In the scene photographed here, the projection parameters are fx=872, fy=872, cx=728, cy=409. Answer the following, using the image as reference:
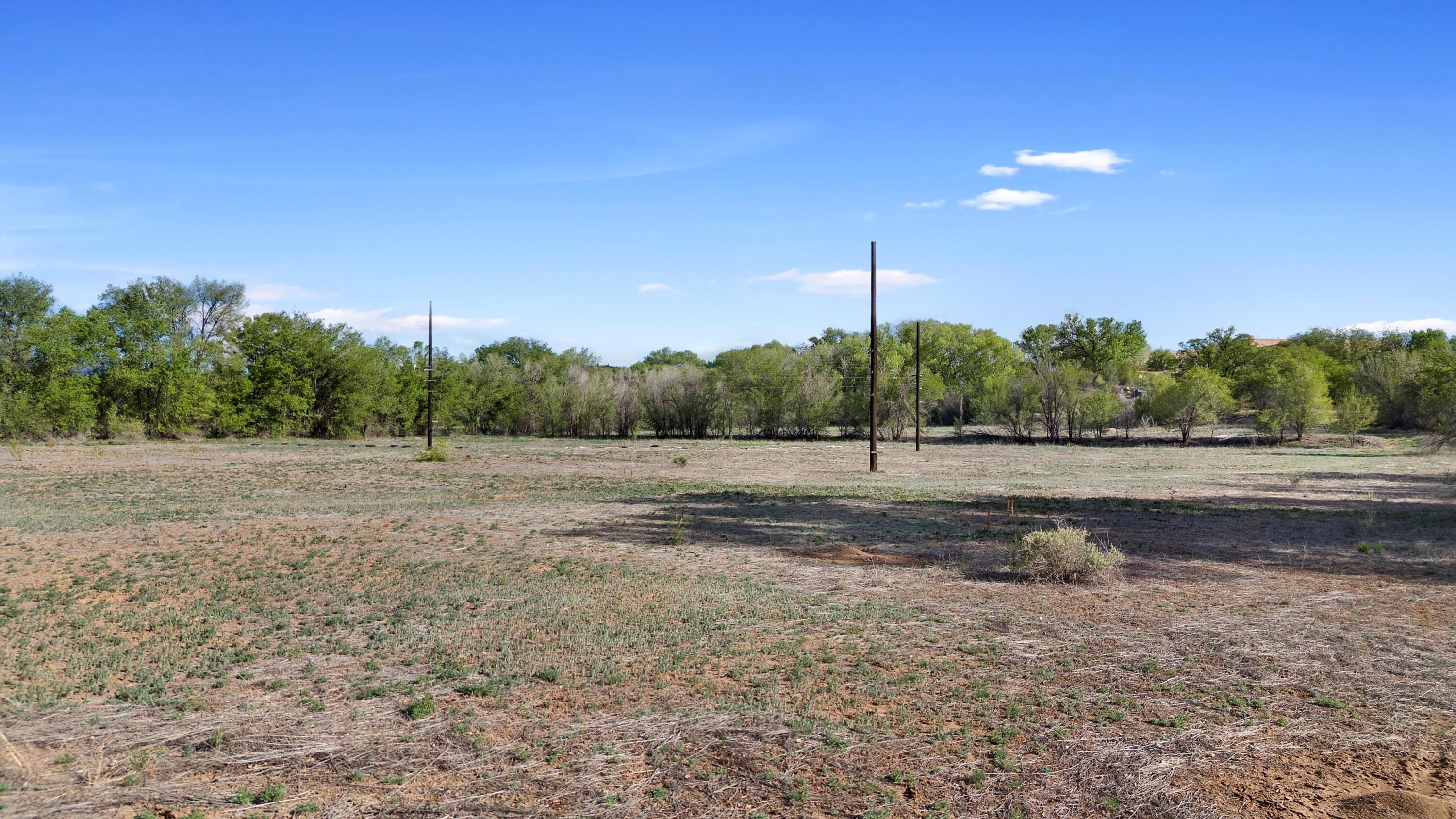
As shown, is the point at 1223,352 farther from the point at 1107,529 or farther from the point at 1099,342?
the point at 1107,529

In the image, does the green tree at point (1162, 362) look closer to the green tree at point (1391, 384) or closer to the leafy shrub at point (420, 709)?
the green tree at point (1391, 384)

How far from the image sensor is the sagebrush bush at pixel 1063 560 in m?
11.0

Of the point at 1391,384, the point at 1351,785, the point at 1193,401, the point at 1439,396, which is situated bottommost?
the point at 1351,785

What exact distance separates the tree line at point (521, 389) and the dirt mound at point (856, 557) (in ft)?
150

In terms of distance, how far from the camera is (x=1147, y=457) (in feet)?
140

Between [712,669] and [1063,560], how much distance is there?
18.8ft

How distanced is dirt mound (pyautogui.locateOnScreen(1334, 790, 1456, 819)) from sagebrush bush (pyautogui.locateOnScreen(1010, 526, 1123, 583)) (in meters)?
6.03

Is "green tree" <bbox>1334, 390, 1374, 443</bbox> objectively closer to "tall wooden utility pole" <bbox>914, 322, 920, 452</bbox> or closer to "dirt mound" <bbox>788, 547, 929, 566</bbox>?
"tall wooden utility pole" <bbox>914, 322, 920, 452</bbox>

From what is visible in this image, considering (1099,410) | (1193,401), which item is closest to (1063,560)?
(1193,401)

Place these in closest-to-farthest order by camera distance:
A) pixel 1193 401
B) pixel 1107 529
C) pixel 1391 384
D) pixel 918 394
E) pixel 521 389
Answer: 1. pixel 1107 529
2. pixel 918 394
3. pixel 1193 401
4. pixel 1391 384
5. pixel 521 389

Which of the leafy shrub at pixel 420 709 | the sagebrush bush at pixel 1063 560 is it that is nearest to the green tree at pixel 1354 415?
the sagebrush bush at pixel 1063 560

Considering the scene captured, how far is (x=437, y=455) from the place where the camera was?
3534 centimetres

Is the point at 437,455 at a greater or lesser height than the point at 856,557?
greater

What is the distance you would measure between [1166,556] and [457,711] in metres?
11.1
